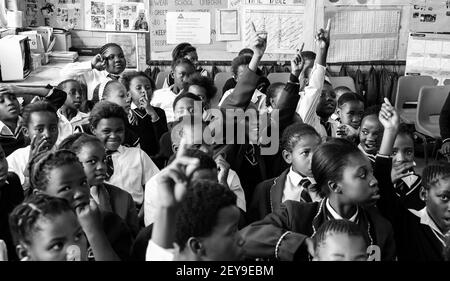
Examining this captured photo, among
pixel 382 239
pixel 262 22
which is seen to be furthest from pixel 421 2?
pixel 382 239

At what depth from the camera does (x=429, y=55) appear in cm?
555

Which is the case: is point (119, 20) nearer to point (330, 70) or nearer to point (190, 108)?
point (330, 70)

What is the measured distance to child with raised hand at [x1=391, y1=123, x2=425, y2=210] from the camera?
2.25 metres

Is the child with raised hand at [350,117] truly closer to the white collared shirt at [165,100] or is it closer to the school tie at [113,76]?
the white collared shirt at [165,100]

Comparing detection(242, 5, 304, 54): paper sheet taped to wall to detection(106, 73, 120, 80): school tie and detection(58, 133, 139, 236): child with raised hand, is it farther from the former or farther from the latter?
detection(58, 133, 139, 236): child with raised hand

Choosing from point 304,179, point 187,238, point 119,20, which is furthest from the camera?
point 119,20

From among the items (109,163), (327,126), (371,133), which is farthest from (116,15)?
(371,133)

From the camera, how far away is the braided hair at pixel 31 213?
4.65 feet

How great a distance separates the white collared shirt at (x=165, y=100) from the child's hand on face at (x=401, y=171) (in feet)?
5.65

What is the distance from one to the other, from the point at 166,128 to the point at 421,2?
11.5 ft

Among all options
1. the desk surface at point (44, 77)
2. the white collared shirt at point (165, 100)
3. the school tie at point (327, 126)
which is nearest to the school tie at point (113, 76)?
the white collared shirt at point (165, 100)

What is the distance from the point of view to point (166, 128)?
3.19 metres

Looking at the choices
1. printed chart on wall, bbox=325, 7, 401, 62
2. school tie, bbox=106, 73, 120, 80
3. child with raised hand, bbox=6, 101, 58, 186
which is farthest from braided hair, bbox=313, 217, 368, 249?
printed chart on wall, bbox=325, 7, 401, 62

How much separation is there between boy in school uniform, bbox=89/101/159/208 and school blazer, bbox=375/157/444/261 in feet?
3.54
